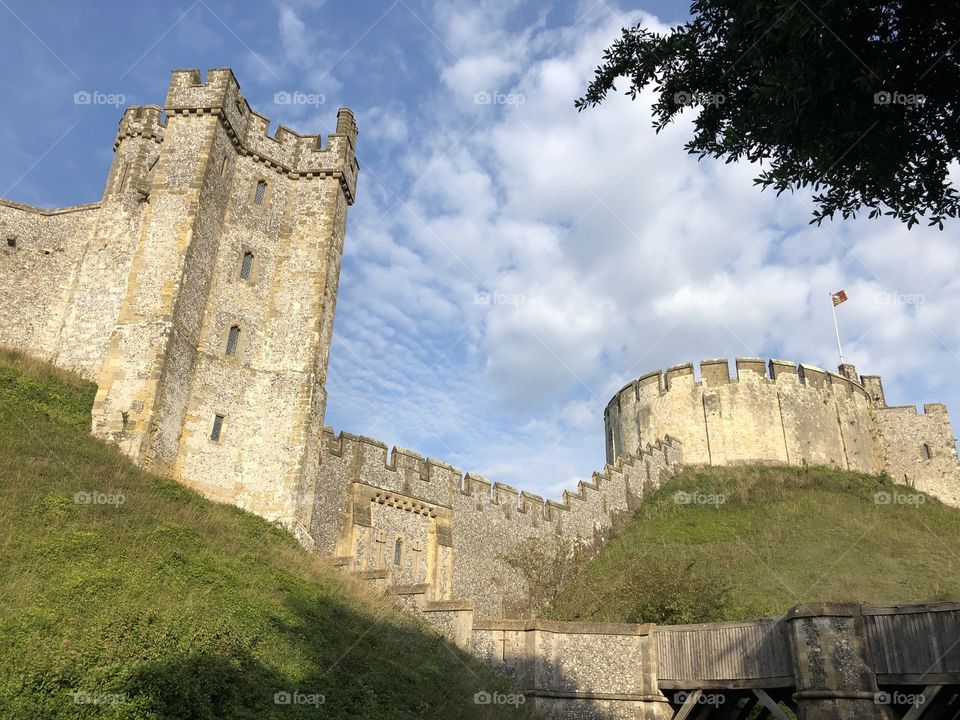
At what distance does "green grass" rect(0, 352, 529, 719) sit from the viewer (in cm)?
947

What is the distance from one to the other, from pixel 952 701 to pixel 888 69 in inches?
537

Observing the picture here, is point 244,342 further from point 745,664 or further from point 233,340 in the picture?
point 745,664

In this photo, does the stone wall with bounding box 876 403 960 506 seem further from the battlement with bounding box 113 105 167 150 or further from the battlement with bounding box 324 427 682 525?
the battlement with bounding box 113 105 167 150

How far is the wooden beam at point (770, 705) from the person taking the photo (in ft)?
47.4

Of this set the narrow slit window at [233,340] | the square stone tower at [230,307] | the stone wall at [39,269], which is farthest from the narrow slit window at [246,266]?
the stone wall at [39,269]

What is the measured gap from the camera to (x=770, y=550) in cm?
2680

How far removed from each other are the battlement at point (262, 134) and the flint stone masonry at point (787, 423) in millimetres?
21988

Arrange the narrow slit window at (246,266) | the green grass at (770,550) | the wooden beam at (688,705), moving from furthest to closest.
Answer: the narrow slit window at (246,266), the green grass at (770,550), the wooden beam at (688,705)

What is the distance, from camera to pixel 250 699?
10.3 metres

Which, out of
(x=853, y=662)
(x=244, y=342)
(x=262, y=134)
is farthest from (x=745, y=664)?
(x=262, y=134)

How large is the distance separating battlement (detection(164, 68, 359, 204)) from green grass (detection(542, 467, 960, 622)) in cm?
1635

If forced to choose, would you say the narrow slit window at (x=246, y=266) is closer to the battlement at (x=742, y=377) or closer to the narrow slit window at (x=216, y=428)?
Answer: the narrow slit window at (x=216, y=428)

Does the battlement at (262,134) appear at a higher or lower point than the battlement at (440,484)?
higher

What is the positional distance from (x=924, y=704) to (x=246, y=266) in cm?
2091
